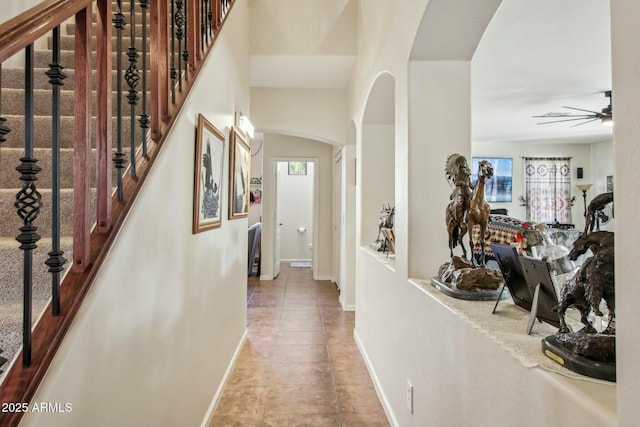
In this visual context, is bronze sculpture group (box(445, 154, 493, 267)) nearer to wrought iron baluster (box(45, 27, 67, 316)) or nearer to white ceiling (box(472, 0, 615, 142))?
wrought iron baluster (box(45, 27, 67, 316))

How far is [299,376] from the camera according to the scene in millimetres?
2686

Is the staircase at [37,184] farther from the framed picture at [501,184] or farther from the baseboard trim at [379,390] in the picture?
the framed picture at [501,184]

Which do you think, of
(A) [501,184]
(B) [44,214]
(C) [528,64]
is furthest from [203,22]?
(A) [501,184]

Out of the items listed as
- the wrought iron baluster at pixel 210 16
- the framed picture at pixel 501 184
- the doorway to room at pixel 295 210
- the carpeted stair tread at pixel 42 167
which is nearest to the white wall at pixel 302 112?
the wrought iron baluster at pixel 210 16

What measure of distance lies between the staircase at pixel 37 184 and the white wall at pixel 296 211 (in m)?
6.61

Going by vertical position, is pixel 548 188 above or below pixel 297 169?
below

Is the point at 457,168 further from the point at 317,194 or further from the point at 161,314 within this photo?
the point at 317,194

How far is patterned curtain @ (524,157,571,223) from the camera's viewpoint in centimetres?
763

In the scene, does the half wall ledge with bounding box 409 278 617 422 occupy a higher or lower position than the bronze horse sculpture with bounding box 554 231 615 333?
lower

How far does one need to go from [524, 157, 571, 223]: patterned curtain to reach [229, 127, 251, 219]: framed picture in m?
6.81

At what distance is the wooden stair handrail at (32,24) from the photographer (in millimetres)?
664

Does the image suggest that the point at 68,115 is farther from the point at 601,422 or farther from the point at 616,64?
the point at 601,422

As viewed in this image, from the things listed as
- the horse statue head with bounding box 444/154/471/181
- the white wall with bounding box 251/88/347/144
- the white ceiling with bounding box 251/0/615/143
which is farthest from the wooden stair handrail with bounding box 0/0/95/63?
the white wall with bounding box 251/88/347/144

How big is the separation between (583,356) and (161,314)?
1379mm
